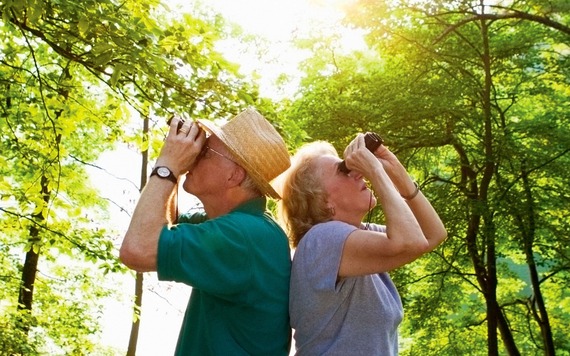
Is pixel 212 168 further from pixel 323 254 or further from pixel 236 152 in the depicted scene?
pixel 323 254

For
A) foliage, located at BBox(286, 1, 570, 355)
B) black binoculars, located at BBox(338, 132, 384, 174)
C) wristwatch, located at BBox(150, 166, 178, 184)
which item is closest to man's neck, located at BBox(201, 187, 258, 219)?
wristwatch, located at BBox(150, 166, 178, 184)

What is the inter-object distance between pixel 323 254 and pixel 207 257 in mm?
389

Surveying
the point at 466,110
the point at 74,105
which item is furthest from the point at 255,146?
the point at 466,110

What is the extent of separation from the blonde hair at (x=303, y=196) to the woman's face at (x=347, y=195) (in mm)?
24

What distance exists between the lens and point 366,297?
6.72 ft

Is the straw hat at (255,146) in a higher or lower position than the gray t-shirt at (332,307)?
higher

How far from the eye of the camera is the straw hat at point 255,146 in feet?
6.83

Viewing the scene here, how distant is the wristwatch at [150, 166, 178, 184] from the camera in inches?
75.4

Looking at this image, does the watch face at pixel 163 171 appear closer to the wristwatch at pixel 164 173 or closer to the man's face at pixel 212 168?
the wristwatch at pixel 164 173

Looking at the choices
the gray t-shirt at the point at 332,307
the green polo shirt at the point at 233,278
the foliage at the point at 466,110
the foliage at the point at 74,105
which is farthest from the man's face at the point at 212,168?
the foliage at the point at 466,110

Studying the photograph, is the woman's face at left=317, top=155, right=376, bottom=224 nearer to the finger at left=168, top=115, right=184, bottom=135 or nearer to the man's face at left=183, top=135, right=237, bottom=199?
the man's face at left=183, top=135, right=237, bottom=199

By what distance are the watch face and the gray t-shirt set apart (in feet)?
1.58

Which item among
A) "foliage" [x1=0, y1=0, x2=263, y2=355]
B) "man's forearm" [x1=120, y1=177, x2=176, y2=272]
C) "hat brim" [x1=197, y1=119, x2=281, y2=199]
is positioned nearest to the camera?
"man's forearm" [x1=120, y1=177, x2=176, y2=272]

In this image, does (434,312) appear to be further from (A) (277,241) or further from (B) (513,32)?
(A) (277,241)
